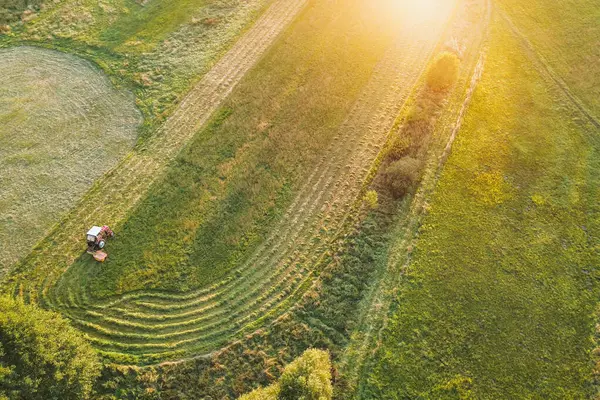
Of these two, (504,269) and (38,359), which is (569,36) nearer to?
(504,269)

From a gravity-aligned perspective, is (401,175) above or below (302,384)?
above

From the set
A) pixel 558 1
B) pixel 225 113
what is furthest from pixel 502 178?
pixel 558 1

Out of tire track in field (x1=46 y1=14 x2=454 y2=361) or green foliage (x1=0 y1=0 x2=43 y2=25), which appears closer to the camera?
tire track in field (x1=46 y1=14 x2=454 y2=361)

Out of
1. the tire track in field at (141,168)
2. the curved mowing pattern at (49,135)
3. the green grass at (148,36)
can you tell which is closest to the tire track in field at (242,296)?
the tire track in field at (141,168)

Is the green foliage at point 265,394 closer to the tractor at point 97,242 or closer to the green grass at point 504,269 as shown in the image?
the green grass at point 504,269

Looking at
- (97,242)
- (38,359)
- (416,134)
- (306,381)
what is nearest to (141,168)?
(97,242)

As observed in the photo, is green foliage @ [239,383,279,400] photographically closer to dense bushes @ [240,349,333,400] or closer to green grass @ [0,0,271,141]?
dense bushes @ [240,349,333,400]

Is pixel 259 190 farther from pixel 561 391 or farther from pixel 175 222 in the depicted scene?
pixel 561 391

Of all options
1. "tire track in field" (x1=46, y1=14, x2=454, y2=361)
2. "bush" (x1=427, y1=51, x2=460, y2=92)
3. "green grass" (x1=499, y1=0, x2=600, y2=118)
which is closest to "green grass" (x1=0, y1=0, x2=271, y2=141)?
"tire track in field" (x1=46, y1=14, x2=454, y2=361)

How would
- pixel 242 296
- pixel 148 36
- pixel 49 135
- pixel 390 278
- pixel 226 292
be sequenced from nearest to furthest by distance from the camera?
pixel 242 296 → pixel 226 292 → pixel 390 278 → pixel 49 135 → pixel 148 36
